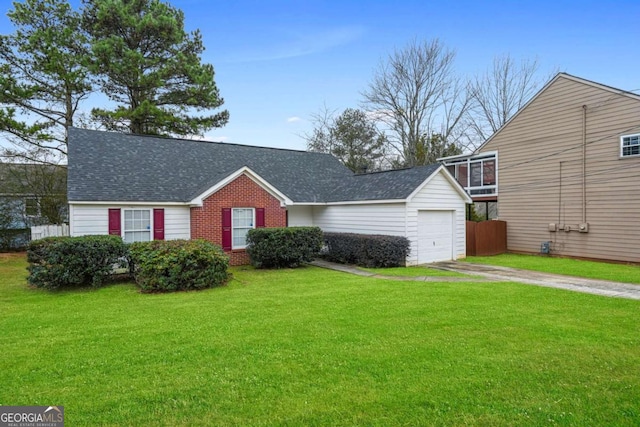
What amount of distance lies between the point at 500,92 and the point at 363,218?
23.2 m

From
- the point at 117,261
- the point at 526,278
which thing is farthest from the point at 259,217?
the point at 526,278

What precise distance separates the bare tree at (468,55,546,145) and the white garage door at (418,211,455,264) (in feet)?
63.5

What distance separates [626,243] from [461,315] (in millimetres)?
12042

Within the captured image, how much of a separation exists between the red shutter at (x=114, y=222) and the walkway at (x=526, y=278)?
23.4 ft

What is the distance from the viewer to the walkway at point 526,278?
365 inches

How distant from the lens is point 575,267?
13.4 m

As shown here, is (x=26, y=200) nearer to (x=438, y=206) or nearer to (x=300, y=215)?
(x=300, y=215)

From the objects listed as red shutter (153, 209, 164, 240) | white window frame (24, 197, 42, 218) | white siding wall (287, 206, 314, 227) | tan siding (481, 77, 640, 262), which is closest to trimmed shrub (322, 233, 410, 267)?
white siding wall (287, 206, 314, 227)

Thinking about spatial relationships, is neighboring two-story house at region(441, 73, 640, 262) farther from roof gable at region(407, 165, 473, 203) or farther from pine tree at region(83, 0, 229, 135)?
pine tree at region(83, 0, 229, 135)

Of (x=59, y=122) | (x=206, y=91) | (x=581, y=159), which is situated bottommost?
(x=581, y=159)

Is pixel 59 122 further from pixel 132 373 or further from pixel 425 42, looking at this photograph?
pixel 425 42

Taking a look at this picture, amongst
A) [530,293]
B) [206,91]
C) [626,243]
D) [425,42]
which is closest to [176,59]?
[206,91]

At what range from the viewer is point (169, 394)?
12.9 ft

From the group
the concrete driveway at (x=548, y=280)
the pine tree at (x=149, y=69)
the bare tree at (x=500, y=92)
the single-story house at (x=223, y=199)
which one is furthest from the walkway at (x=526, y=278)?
the bare tree at (x=500, y=92)
